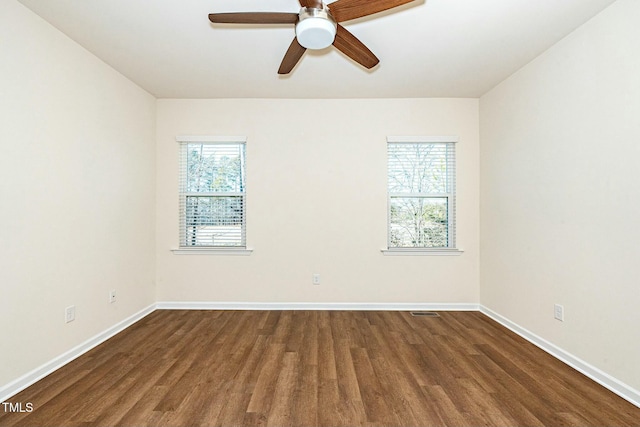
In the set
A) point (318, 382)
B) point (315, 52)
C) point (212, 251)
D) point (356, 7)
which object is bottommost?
point (318, 382)

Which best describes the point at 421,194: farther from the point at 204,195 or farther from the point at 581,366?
the point at 204,195

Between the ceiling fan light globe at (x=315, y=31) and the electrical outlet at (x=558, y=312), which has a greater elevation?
the ceiling fan light globe at (x=315, y=31)

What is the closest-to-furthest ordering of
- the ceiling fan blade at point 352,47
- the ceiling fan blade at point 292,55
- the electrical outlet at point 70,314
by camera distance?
the ceiling fan blade at point 352,47, the ceiling fan blade at point 292,55, the electrical outlet at point 70,314

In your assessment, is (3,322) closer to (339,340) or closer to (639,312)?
(339,340)

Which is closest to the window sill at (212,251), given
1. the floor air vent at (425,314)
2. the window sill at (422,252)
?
the window sill at (422,252)

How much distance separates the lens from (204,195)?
12.8 ft

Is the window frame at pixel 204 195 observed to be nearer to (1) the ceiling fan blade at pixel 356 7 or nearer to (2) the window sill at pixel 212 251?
(2) the window sill at pixel 212 251

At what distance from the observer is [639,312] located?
1963 mm

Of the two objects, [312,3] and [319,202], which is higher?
[312,3]

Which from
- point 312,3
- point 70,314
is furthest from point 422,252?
point 70,314

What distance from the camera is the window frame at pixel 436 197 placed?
3859mm

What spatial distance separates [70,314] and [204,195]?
1.83 meters

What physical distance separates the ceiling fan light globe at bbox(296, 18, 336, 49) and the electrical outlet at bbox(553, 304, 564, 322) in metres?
2.83

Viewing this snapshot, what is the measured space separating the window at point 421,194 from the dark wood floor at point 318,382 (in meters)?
1.16
